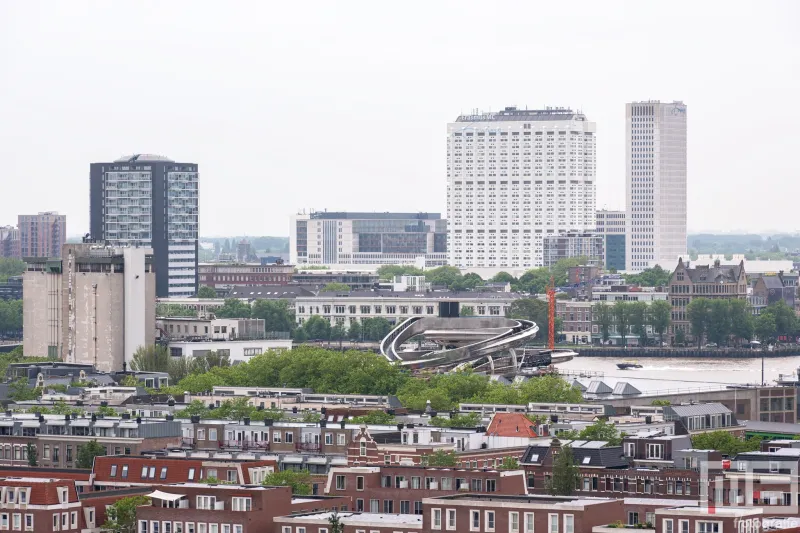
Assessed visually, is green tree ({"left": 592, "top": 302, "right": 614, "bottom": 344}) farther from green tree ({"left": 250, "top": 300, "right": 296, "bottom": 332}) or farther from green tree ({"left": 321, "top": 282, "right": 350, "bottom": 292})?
green tree ({"left": 321, "top": 282, "right": 350, "bottom": 292})

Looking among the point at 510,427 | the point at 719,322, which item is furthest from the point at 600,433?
the point at 719,322

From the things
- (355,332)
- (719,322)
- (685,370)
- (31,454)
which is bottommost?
(685,370)

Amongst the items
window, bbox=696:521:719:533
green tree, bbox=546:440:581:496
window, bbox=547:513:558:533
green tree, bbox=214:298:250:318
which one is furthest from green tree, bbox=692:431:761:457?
green tree, bbox=214:298:250:318

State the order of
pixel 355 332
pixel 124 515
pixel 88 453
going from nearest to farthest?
pixel 124 515
pixel 88 453
pixel 355 332

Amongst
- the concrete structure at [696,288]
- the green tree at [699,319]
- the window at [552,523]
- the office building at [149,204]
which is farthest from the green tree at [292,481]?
the concrete structure at [696,288]

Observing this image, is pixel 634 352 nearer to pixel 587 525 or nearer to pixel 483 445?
pixel 483 445

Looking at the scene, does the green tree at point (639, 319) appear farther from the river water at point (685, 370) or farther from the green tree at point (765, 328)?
A: the river water at point (685, 370)

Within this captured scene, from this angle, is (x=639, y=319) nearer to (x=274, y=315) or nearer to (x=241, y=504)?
(x=274, y=315)

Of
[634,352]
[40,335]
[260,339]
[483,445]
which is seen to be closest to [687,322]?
[634,352]
